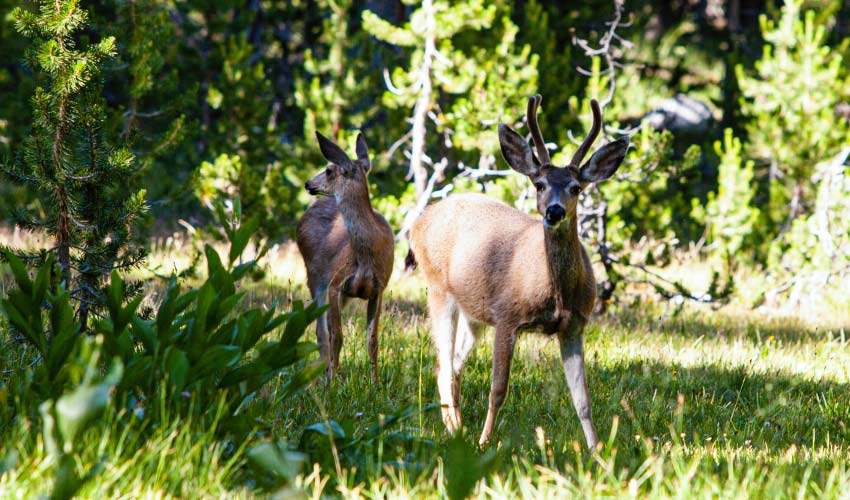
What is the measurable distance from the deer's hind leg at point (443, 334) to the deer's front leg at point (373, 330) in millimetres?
427

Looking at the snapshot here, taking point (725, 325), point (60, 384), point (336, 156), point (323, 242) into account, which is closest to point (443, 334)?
point (323, 242)

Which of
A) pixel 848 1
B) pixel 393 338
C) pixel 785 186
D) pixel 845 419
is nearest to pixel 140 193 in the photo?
pixel 393 338

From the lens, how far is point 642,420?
215 inches

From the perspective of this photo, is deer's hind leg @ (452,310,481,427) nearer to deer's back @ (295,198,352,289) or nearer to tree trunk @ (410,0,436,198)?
deer's back @ (295,198,352,289)

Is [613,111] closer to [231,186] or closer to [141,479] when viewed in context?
[231,186]

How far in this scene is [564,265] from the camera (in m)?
5.22

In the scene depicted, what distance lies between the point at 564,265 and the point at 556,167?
1.76ft

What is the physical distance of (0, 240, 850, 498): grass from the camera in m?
3.38

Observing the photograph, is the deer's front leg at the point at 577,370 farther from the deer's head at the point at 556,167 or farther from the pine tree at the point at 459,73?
the pine tree at the point at 459,73

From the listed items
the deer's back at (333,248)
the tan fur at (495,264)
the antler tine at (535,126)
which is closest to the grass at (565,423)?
the deer's back at (333,248)

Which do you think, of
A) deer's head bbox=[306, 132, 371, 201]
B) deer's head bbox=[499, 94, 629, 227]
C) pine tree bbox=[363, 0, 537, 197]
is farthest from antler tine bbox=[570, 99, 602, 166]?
pine tree bbox=[363, 0, 537, 197]

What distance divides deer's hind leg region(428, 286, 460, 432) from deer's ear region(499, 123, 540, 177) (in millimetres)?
963

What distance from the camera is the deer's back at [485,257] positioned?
212 inches

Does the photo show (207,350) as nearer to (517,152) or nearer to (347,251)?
(517,152)
